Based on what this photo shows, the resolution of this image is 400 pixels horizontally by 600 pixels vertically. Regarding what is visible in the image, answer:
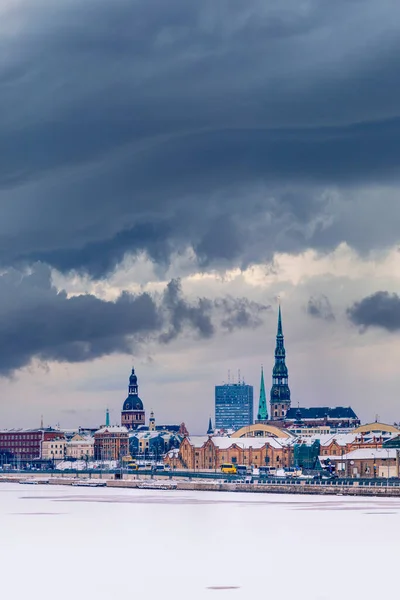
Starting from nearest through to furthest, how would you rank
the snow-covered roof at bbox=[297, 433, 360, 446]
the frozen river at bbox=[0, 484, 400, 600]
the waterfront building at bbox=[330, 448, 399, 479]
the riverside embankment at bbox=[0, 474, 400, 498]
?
the frozen river at bbox=[0, 484, 400, 600] < the riverside embankment at bbox=[0, 474, 400, 498] < the waterfront building at bbox=[330, 448, 399, 479] < the snow-covered roof at bbox=[297, 433, 360, 446]

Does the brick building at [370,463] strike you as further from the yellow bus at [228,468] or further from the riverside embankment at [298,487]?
the yellow bus at [228,468]

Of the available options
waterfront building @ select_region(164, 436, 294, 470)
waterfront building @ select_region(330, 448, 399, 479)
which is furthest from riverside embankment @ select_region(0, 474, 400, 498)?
waterfront building @ select_region(164, 436, 294, 470)

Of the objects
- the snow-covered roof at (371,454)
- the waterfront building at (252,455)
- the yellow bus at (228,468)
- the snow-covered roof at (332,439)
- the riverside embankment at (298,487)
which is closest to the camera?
the riverside embankment at (298,487)

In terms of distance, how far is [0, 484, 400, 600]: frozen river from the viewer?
40.4 m

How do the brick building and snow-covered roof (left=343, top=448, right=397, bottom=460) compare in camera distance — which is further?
snow-covered roof (left=343, top=448, right=397, bottom=460)

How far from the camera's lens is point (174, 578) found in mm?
43344

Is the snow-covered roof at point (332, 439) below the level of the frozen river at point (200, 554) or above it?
above

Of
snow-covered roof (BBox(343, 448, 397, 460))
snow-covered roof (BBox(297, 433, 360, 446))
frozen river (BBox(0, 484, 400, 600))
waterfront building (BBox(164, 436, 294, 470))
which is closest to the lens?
frozen river (BBox(0, 484, 400, 600))

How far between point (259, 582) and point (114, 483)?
4916 inches

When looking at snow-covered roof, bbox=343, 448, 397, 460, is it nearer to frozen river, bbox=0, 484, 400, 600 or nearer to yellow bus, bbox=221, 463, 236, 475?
yellow bus, bbox=221, 463, 236, 475

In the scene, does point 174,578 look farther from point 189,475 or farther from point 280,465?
point 280,465

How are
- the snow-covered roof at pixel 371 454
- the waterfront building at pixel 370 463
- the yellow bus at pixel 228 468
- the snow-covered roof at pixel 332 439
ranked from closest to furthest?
the waterfront building at pixel 370 463 → the snow-covered roof at pixel 371 454 → the yellow bus at pixel 228 468 → the snow-covered roof at pixel 332 439

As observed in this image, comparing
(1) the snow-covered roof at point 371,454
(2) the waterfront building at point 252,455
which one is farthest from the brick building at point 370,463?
(2) the waterfront building at point 252,455

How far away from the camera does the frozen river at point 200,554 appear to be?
4044 cm
